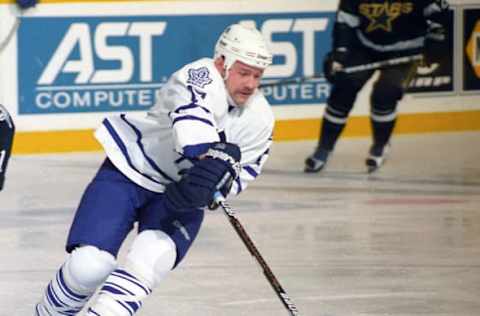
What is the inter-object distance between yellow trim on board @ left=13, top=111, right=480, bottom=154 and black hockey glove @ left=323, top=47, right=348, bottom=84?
0.72m

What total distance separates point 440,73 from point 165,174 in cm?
569

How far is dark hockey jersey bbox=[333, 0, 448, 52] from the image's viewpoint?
8148 millimetres

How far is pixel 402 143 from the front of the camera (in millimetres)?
9203

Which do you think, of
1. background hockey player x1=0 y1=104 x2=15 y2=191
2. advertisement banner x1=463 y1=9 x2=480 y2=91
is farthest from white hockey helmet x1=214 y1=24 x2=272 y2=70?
advertisement banner x1=463 y1=9 x2=480 y2=91

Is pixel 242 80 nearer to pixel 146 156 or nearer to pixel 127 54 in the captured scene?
pixel 146 156

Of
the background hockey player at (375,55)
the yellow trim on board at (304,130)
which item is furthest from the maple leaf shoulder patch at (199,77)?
the yellow trim on board at (304,130)

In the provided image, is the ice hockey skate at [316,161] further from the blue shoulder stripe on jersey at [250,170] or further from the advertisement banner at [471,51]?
the blue shoulder stripe on jersey at [250,170]

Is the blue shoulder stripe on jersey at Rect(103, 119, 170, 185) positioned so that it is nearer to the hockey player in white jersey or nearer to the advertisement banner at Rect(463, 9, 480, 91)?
the hockey player in white jersey

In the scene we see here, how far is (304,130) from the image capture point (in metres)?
9.14

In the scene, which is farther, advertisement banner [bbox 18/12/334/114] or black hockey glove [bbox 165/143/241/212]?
advertisement banner [bbox 18/12/334/114]

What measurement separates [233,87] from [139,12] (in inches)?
192

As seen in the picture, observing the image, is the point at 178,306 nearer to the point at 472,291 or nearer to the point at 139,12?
the point at 472,291

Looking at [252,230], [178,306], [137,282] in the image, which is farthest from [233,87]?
[252,230]

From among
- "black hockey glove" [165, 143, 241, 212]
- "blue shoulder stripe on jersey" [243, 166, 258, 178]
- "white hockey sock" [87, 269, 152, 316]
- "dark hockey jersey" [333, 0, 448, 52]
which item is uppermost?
"black hockey glove" [165, 143, 241, 212]
